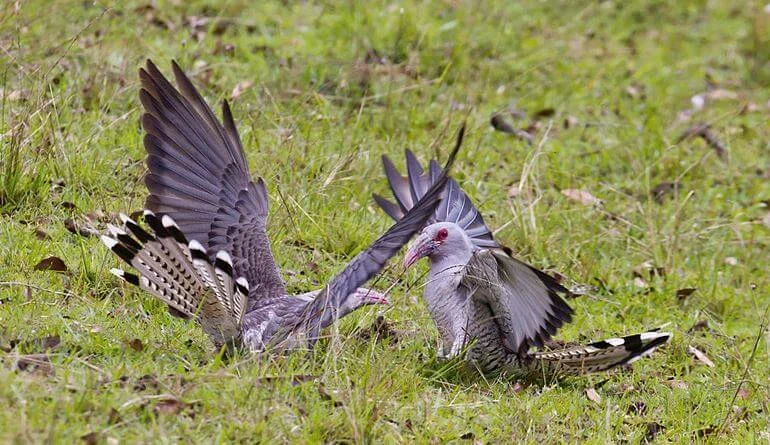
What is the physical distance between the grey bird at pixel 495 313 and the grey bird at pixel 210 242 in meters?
0.34

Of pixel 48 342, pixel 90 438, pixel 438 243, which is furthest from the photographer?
pixel 438 243

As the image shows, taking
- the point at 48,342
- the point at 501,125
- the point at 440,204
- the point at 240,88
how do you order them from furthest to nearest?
the point at 501,125 < the point at 240,88 < the point at 440,204 < the point at 48,342

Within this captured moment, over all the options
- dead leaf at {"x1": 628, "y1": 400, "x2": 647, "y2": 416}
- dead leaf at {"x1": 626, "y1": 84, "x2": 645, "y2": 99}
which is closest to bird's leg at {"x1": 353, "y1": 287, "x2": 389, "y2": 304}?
dead leaf at {"x1": 628, "y1": 400, "x2": 647, "y2": 416}

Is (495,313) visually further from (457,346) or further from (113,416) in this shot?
(113,416)

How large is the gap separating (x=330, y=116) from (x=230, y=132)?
2.34 meters

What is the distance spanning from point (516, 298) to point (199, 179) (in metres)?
1.63

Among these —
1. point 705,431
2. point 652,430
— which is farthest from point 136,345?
point 705,431

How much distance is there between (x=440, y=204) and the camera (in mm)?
6020

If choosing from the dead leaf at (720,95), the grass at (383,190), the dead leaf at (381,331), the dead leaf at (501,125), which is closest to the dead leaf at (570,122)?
the grass at (383,190)

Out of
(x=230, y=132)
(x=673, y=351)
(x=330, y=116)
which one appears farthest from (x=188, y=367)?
(x=330, y=116)

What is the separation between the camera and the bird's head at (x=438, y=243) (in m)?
5.44

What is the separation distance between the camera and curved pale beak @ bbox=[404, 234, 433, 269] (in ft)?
17.9

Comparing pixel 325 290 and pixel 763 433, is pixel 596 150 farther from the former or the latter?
pixel 325 290

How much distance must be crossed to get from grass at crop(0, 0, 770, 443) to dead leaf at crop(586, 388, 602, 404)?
2.2 inches
